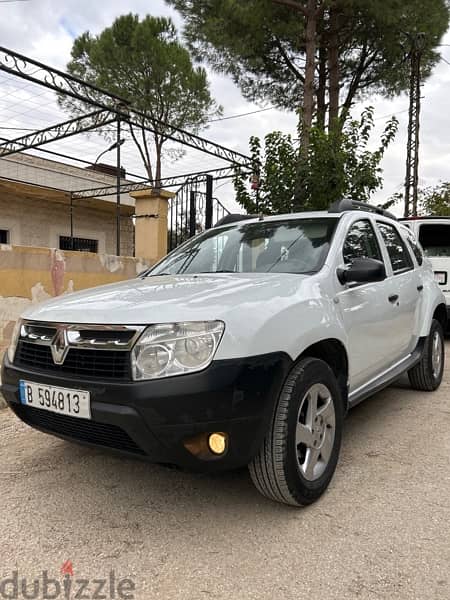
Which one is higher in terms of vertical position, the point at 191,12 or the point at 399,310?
the point at 191,12

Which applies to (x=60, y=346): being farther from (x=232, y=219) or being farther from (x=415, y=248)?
(x=415, y=248)

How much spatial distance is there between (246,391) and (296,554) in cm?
72

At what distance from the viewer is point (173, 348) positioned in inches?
79.5

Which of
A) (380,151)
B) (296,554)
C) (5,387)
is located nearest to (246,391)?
(296,554)

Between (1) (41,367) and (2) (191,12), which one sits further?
(2) (191,12)

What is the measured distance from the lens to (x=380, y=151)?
25.5 ft

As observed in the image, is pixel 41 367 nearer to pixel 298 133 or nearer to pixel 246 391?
pixel 246 391

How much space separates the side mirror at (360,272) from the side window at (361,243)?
0.20m

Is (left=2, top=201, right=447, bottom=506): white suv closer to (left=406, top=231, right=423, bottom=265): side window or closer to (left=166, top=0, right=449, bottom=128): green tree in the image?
(left=406, top=231, right=423, bottom=265): side window

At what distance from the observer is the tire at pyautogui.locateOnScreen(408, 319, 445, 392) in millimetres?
4352

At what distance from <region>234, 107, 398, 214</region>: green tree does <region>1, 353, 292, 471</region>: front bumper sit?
19.4 ft

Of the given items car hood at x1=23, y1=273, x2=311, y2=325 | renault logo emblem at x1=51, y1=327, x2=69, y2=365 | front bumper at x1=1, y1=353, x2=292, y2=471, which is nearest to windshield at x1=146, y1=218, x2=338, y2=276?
car hood at x1=23, y1=273, x2=311, y2=325

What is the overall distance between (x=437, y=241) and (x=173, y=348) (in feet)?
22.9

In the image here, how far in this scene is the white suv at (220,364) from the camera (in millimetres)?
1991
